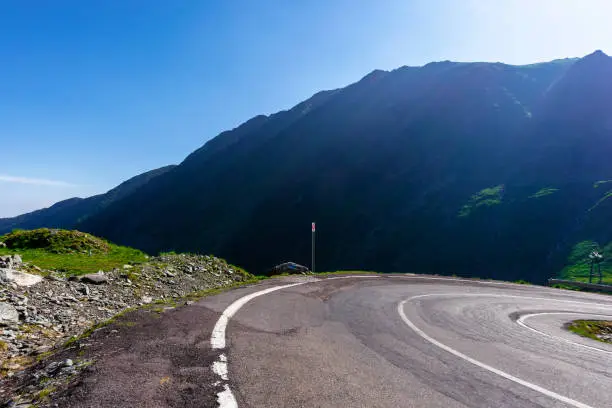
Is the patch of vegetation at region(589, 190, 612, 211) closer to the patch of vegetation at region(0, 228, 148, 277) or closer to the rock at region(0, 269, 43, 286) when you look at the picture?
the patch of vegetation at region(0, 228, 148, 277)

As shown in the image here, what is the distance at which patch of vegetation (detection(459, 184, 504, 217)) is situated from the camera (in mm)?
130250

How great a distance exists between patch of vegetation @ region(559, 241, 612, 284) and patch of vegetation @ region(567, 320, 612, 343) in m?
81.0

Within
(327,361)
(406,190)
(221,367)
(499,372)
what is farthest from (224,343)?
(406,190)

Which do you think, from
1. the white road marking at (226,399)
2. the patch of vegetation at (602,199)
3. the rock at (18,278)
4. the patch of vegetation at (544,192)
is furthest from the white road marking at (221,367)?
the patch of vegetation at (544,192)

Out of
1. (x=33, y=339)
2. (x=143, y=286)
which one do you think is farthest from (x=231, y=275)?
(x=33, y=339)

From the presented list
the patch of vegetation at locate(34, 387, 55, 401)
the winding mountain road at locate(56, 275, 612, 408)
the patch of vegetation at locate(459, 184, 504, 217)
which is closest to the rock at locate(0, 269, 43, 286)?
the winding mountain road at locate(56, 275, 612, 408)

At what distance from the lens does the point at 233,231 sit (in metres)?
179

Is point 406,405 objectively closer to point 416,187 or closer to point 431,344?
point 431,344

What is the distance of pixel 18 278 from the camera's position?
9.19 metres

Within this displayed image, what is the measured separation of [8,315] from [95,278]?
3.58m

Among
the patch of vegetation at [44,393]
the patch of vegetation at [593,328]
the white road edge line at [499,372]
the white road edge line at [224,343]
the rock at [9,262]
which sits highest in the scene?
the rock at [9,262]

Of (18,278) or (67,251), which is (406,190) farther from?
(18,278)

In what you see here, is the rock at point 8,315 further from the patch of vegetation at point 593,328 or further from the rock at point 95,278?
the patch of vegetation at point 593,328

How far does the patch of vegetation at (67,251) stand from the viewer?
1236 cm
